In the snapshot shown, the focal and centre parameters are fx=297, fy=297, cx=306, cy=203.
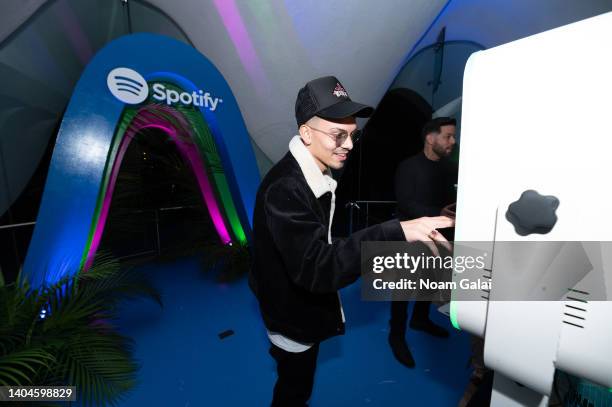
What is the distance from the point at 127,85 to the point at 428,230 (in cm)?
299

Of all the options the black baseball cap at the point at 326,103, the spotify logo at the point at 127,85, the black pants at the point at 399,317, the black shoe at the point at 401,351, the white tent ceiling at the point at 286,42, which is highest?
→ the white tent ceiling at the point at 286,42

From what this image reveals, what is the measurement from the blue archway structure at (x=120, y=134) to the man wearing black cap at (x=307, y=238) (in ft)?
6.55

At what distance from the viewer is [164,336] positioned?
8.54ft

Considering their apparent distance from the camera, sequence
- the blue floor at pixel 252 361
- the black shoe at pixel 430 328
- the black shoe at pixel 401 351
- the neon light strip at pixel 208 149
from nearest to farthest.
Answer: the blue floor at pixel 252 361, the black shoe at pixel 401 351, the black shoe at pixel 430 328, the neon light strip at pixel 208 149

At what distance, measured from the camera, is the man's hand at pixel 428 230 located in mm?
766

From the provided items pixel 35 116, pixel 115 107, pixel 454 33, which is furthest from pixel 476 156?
pixel 454 33

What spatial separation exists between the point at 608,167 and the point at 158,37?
3.55m

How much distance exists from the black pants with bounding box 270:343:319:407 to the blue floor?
2.39 feet

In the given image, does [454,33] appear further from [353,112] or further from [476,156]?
[476,156]

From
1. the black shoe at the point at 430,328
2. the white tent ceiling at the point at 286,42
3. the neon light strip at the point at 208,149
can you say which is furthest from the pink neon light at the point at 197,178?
the black shoe at the point at 430,328

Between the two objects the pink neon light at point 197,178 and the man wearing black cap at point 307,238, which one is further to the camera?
the pink neon light at point 197,178

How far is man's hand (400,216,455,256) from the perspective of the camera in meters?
0.77

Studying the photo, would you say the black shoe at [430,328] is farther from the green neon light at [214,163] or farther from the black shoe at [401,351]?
the green neon light at [214,163]

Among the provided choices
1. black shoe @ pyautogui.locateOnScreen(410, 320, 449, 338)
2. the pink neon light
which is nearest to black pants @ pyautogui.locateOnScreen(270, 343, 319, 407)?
black shoe @ pyautogui.locateOnScreen(410, 320, 449, 338)
